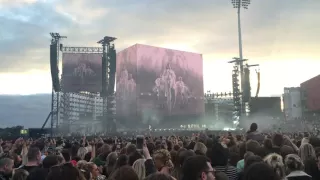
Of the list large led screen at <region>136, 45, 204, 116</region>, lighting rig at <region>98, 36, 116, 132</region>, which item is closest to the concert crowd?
lighting rig at <region>98, 36, 116, 132</region>

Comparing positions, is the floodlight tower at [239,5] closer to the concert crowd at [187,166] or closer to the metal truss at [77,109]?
the metal truss at [77,109]

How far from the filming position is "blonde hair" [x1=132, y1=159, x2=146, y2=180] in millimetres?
4523

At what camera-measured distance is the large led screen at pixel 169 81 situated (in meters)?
41.4

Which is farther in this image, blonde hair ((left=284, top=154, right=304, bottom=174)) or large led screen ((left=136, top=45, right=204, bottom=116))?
large led screen ((left=136, top=45, right=204, bottom=116))

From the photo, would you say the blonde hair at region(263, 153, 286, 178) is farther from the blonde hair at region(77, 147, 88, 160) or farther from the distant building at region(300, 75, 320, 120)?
the distant building at region(300, 75, 320, 120)

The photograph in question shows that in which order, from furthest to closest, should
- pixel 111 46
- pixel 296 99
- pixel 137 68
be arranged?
pixel 296 99 → pixel 137 68 → pixel 111 46

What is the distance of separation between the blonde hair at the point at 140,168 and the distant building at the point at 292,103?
215 ft

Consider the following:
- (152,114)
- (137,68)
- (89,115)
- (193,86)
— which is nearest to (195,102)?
(193,86)

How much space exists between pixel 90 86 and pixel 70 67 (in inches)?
122

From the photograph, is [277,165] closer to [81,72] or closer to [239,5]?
[81,72]

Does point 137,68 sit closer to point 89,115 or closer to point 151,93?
point 151,93

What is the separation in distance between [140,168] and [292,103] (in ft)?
230

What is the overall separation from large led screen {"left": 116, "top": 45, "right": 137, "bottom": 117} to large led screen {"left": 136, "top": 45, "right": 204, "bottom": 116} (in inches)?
26.4

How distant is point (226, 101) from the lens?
2311 inches
